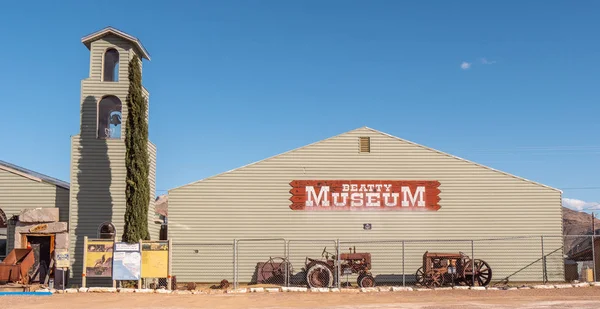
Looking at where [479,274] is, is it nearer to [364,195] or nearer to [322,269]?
[364,195]

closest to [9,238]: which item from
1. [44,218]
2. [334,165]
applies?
[44,218]

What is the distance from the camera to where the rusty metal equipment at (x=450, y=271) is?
25875 mm

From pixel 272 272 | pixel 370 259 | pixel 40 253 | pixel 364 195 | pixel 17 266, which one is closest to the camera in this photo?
pixel 17 266

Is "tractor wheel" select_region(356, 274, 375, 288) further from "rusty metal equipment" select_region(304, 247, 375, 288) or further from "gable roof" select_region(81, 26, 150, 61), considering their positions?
"gable roof" select_region(81, 26, 150, 61)

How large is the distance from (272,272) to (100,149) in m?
8.39

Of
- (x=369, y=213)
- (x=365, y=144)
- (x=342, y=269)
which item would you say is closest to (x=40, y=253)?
(x=342, y=269)

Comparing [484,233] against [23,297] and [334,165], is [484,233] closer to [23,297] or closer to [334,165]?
[334,165]

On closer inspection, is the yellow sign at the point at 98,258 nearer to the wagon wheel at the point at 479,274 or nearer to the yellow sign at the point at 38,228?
the yellow sign at the point at 38,228

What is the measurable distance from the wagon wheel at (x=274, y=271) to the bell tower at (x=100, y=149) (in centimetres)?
590

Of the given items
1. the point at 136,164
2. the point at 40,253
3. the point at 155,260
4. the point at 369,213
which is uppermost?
the point at 136,164

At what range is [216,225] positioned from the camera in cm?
2886

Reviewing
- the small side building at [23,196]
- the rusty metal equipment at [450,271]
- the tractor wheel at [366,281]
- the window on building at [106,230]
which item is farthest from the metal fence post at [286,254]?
the small side building at [23,196]

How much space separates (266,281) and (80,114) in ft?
32.5

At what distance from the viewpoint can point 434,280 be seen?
2575 centimetres
